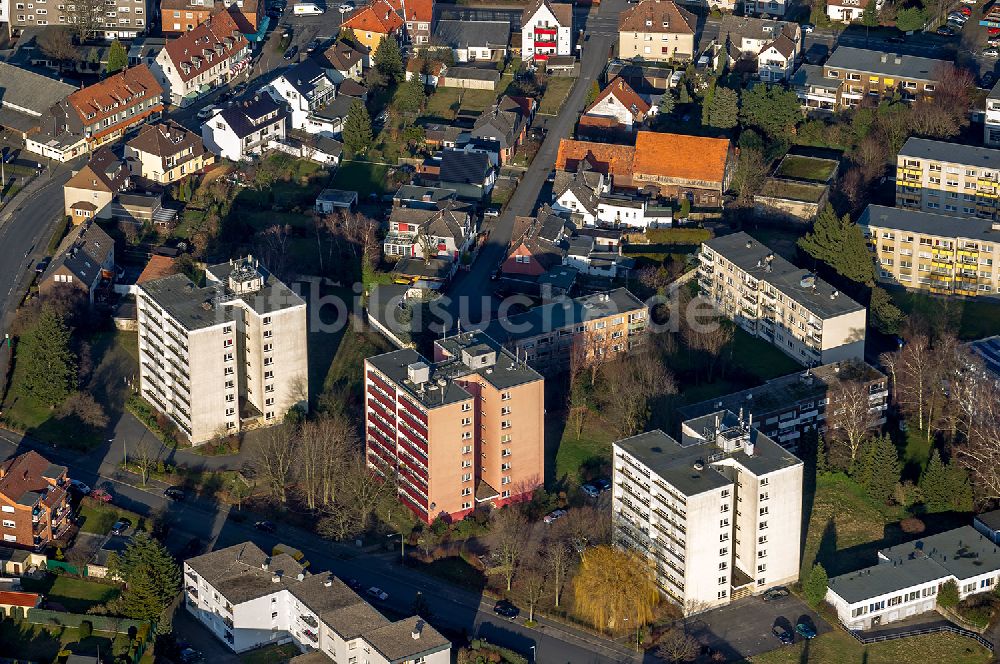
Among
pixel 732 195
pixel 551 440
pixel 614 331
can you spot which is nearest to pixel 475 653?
pixel 551 440

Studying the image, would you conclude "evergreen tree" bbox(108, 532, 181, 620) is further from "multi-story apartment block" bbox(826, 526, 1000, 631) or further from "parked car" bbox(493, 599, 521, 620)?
"multi-story apartment block" bbox(826, 526, 1000, 631)

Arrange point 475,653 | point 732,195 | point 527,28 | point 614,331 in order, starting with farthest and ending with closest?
point 527,28 < point 732,195 < point 614,331 < point 475,653

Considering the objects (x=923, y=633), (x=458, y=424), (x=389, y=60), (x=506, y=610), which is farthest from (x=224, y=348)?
(x=389, y=60)

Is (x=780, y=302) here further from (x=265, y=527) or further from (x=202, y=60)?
(x=202, y=60)

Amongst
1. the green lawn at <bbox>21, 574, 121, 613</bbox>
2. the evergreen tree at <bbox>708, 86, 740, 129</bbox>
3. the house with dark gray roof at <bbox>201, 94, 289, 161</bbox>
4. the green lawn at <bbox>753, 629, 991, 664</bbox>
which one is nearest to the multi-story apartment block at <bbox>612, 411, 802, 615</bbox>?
the green lawn at <bbox>753, 629, 991, 664</bbox>

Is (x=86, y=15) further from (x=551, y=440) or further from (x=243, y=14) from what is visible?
(x=551, y=440)

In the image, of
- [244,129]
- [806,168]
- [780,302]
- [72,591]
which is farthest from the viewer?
[244,129]
